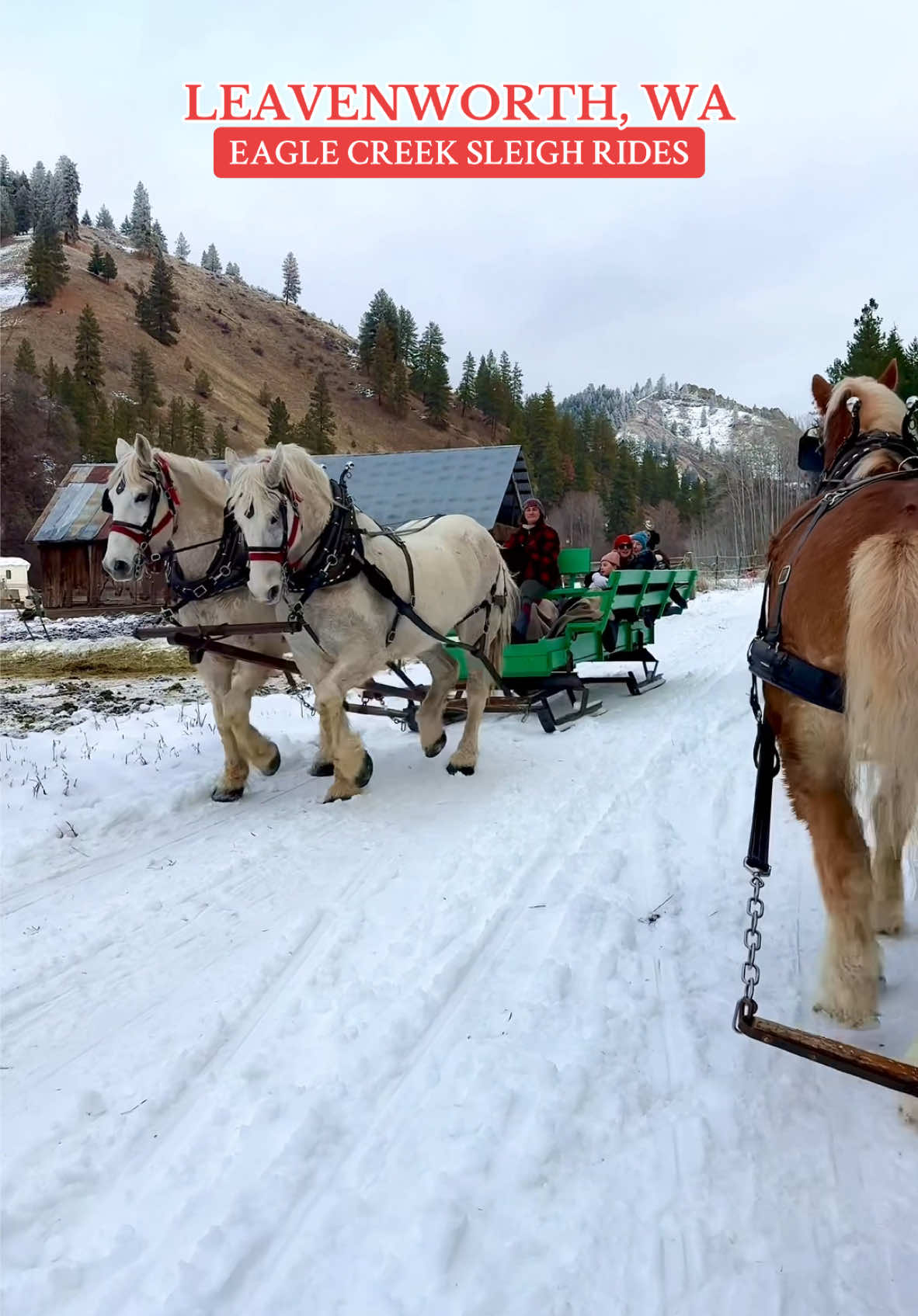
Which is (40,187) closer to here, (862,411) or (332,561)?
(332,561)

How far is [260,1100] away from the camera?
2.15m

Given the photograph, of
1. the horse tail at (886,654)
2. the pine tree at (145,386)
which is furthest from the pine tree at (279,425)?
the horse tail at (886,654)

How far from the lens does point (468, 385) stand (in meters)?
82.7

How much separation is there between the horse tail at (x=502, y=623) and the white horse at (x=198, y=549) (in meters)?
1.83

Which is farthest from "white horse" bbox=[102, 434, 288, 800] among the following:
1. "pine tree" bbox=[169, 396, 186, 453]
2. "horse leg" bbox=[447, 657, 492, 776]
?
"pine tree" bbox=[169, 396, 186, 453]

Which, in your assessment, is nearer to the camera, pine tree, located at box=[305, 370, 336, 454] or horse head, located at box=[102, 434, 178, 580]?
horse head, located at box=[102, 434, 178, 580]

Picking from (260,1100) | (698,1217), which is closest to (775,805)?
(698,1217)

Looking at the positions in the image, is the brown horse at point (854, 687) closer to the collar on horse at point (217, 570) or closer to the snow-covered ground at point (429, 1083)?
the snow-covered ground at point (429, 1083)

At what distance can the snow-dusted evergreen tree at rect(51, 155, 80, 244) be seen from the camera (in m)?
99.9

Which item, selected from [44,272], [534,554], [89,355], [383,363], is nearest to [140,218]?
[44,272]

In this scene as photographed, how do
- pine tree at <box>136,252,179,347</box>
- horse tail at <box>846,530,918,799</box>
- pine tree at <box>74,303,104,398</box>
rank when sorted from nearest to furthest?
horse tail at <box>846,530,918,799</box>
pine tree at <box>74,303,104,398</box>
pine tree at <box>136,252,179,347</box>

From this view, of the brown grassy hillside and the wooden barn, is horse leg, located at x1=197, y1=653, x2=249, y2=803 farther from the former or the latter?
the brown grassy hillside

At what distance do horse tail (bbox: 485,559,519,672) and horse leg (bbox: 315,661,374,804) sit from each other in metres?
1.70

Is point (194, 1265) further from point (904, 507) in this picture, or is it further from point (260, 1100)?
point (904, 507)
